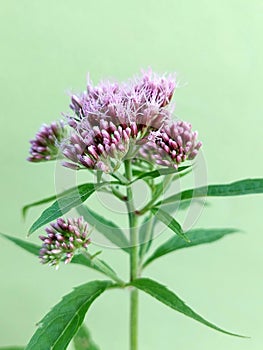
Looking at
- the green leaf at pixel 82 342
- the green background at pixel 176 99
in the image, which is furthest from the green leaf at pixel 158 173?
the green background at pixel 176 99

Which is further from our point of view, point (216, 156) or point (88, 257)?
point (216, 156)

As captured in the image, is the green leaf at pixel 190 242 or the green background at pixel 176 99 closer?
the green leaf at pixel 190 242

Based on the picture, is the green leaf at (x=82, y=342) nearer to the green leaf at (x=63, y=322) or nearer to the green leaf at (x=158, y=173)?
the green leaf at (x=63, y=322)

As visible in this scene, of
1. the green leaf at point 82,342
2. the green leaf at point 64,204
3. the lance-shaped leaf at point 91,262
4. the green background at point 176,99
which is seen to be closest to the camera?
the green leaf at point 64,204

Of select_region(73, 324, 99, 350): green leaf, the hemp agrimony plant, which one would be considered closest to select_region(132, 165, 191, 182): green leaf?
the hemp agrimony plant

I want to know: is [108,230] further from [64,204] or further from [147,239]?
[64,204]

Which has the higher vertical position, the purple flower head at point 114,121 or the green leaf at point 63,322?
the purple flower head at point 114,121

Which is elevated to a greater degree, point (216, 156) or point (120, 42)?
point (120, 42)

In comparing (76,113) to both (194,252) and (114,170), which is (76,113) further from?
(194,252)

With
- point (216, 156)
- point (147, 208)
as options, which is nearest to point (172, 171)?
point (147, 208)
